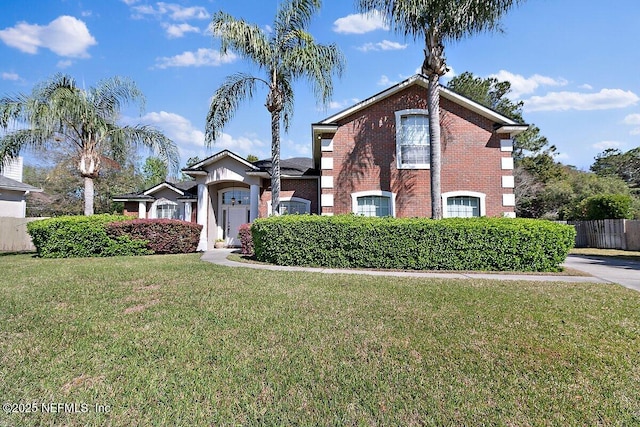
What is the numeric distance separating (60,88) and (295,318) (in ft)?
53.8

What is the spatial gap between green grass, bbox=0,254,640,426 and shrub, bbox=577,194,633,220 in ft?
58.6

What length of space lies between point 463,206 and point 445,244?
16.3ft

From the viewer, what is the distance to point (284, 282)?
767 centimetres

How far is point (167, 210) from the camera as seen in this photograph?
21.0 meters

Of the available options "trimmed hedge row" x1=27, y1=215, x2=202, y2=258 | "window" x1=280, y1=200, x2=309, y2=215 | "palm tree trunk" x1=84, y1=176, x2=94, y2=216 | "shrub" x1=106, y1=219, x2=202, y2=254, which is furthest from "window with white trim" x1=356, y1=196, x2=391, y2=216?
"palm tree trunk" x1=84, y1=176, x2=94, y2=216

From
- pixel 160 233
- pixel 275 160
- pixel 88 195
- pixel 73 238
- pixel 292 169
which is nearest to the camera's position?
pixel 73 238

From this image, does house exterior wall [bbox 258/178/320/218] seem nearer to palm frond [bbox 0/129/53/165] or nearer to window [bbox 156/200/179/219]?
window [bbox 156/200/179/219]

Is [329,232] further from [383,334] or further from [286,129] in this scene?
[286,129]

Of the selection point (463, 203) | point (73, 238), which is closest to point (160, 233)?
point (73, 238)

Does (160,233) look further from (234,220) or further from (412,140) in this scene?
(412,140)

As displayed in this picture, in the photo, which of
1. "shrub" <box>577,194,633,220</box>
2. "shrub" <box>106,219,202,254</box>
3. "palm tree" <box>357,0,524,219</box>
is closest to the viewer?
A: "palm tree" <box>357,0,524,219</box>

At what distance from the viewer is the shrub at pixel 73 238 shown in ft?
44.9

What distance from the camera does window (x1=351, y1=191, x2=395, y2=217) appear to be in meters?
14.2

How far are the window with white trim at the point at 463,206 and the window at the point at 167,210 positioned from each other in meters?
15.8
